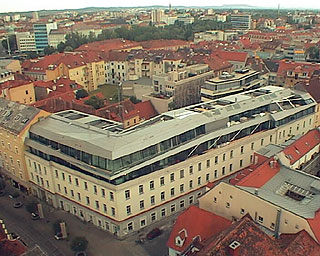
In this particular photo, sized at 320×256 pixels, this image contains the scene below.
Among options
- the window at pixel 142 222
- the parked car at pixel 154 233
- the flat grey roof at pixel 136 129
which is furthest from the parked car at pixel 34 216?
the parked car at pixel 154 233

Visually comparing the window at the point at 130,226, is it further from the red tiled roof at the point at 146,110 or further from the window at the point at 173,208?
the red tiled roof at the point at 146,110

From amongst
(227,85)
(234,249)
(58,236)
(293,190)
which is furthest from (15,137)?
(227,85)

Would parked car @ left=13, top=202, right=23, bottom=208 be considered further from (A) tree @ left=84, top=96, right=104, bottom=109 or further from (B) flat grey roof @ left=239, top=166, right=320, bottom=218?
(B) flat grey roof @ left=239, top=166, right=320, bottom=218

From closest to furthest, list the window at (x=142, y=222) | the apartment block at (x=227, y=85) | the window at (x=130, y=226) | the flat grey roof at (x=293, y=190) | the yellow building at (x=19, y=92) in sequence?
the flat grey roof at (x=293, y=190)
the window at (x=130, y=226)
the window at (x=142, y=222)
the apartment block at (x=227, y=85)
the yellow building at (x=19, y=92)

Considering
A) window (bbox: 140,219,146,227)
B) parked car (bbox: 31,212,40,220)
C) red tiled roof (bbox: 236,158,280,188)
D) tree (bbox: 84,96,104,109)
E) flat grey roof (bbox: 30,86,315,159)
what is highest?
flat grey roof (bbox: 30,86,315,159)

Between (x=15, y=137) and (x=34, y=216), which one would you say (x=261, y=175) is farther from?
(x=15, y=137)

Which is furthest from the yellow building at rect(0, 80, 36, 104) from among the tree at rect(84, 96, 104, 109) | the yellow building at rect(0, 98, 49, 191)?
the yellow building at rect(0, 98, 49, 191)
